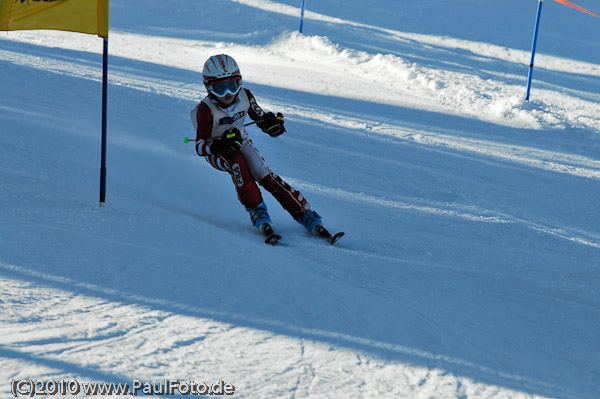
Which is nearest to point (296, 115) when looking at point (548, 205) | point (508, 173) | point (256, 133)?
point (256, 133)

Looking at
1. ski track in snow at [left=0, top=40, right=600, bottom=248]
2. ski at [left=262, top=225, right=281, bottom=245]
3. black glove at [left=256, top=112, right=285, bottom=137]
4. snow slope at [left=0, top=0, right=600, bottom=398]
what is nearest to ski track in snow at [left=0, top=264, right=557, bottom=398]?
snow slope at [left=0, top=0, right=600, bottom=398]

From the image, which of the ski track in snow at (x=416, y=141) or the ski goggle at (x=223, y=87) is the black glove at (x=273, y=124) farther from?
the ski track in snow at (x=416, y=141)

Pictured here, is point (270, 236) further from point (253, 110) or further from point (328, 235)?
point (253, 110)

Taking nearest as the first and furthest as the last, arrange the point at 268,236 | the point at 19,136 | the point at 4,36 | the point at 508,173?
1. the point at 268,236
2. the point at 19,136
3. the point at 508,173
4. the point at 4,36

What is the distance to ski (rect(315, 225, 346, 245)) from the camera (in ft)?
15.7

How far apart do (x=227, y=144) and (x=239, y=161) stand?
0.96 ft

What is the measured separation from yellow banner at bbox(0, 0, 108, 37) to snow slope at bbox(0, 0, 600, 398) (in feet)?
3.69

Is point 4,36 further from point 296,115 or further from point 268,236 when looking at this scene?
point 268,236

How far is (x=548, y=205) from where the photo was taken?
642cm

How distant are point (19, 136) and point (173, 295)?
3.61 metres

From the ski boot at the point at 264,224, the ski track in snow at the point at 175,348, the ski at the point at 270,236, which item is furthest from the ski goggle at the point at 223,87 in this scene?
the ski track in snow at the point at 175,348

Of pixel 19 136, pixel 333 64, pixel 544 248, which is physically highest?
pixel 333 64

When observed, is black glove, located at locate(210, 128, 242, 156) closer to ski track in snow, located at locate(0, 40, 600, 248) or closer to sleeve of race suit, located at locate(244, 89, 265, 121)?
sleeve of race suit, located at locate(244, 89, 265, 121)

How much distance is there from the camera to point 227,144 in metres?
4.72
